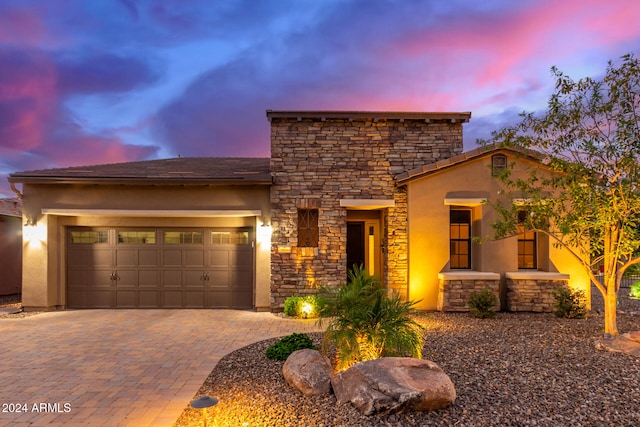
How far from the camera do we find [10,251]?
13773 mm

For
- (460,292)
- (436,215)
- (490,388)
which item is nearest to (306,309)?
(460,292)

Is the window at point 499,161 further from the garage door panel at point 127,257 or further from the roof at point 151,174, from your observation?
the garage door panel at point 127,257

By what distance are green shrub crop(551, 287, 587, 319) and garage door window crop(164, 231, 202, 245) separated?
9966 mm

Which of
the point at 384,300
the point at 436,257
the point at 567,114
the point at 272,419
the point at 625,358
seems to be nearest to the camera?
the point at 272,419

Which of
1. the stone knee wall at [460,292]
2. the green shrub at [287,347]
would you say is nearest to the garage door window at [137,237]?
the green shrub at [287,347]

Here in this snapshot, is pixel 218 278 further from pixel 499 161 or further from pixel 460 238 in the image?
pixel 499 161

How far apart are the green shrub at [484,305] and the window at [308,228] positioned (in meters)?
4.57

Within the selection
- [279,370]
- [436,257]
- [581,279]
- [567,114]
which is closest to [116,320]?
[279,370]

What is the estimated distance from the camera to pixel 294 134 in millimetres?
10719

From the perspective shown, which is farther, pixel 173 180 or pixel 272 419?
pixel 173 180

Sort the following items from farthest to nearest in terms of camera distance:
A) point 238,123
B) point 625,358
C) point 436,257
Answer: point 238,123
point 436,257
point 625,358

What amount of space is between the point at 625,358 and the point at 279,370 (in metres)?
5.47

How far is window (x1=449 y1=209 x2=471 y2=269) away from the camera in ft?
34.8

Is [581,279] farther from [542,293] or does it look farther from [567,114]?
[567,114]
